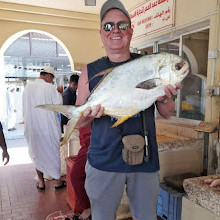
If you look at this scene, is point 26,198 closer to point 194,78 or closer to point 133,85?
point 133,85

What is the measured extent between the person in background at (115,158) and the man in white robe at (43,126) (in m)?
2.63

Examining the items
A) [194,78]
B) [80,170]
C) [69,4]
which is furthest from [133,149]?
[69,4]

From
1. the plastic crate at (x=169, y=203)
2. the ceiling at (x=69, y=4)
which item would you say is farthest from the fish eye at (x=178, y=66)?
the ceiling at (x=69, y=4)

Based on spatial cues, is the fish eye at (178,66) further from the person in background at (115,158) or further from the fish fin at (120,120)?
the fish fin at (120,120)

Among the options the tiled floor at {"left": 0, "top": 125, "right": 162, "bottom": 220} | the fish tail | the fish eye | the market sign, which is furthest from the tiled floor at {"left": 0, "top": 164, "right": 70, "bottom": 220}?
the market sign

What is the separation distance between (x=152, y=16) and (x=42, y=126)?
2.91m

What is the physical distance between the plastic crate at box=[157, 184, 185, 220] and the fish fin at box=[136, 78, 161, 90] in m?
1.90

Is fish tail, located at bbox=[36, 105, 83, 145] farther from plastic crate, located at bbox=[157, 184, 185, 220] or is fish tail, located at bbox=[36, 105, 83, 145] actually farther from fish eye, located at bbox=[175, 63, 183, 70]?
plastic crate, located at bbox=[157, 184, 185, 220]

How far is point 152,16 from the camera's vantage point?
4.38m

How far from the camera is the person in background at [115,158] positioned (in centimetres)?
142

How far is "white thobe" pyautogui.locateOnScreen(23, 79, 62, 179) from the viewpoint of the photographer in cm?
396

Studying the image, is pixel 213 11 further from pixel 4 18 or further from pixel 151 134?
pixel 4 18

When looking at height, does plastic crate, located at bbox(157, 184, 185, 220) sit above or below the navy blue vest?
below

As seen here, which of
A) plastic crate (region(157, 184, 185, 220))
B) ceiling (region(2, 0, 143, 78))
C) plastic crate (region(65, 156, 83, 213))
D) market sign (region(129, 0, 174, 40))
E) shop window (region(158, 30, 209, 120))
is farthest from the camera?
ceiling (region(2, 0, 143, 78))
